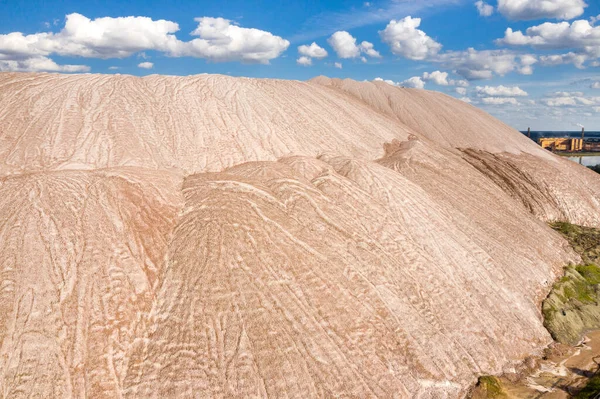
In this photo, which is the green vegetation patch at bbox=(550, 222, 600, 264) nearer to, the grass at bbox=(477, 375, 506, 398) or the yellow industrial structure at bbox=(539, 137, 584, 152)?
the grass at bbox=(477, 375, 506, 398)

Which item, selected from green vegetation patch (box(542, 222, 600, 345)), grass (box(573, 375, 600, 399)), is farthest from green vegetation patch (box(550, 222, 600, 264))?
grass (box(573, 375, 600, 399))

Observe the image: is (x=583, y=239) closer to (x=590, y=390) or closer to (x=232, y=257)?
(x=590, y=390)

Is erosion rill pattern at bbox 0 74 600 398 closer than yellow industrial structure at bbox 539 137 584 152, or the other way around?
erosion rill pattern at bbox 0 74 600 398

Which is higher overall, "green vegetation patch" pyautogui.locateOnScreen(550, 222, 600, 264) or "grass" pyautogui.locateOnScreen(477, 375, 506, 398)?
"green vegetation patch" pyautogui.locateOnScreen(550, 222, 600, 264)

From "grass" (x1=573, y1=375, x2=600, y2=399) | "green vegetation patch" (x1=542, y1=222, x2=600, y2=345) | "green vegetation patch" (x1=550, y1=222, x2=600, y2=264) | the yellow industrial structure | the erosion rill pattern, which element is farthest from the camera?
the yellow industrial structure

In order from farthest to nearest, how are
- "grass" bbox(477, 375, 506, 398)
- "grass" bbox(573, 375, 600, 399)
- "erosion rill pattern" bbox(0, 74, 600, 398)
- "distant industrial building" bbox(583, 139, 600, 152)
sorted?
"distant industrial building" bbox(583, 139, 600, 152), "grass" bbox(573, 375, 600, 399), "grass" bbox(477, 375, 506, 398), "erosion rill pattern" bbox(0, 74, 600, 398)

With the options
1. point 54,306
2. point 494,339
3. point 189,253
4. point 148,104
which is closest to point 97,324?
point 54,306

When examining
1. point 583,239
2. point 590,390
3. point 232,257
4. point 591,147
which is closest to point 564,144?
point 591,147

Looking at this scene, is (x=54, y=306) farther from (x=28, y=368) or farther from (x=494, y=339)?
(x=494, y=339)
